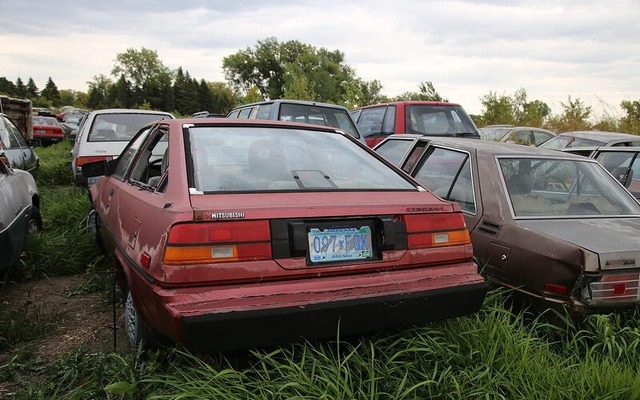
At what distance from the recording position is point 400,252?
2479mm

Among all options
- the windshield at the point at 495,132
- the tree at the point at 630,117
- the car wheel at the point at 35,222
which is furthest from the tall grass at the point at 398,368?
the tree at the point at 630,117

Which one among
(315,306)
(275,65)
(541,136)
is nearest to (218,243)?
(315,306)

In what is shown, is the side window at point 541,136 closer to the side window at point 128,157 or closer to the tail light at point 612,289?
the tail light at point 612,289

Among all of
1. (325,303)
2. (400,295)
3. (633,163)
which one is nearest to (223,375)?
(325,303)

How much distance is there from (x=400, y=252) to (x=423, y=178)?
196 cm

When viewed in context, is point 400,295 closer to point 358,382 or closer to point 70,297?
point 358,382

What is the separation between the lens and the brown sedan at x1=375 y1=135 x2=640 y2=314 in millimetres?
2803

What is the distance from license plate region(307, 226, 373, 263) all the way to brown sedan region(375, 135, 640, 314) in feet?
3.98

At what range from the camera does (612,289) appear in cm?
279

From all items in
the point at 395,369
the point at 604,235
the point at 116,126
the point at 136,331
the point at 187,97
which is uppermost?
the point at 187,97

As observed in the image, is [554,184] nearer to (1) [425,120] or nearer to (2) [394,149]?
(2) [394,149]

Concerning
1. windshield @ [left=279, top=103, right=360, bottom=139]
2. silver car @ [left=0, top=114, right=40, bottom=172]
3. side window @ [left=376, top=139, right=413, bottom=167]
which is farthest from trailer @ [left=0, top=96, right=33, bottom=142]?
side window @ [left=376, top=139, right=413, bottom=167]

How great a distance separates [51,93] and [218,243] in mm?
101037

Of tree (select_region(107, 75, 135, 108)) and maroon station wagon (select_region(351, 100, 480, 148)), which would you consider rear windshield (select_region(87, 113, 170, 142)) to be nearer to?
maroon station wagon (select_region(351, 100, 480, 148))
